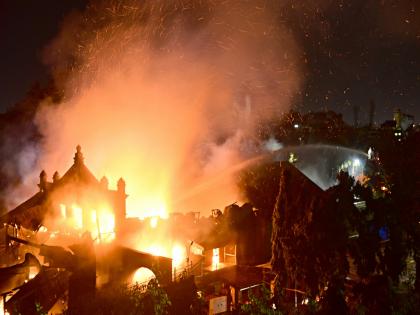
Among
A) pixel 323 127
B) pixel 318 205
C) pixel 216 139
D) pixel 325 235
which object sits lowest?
pixel 325 235

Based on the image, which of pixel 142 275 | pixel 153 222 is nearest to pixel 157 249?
pixel 153 222

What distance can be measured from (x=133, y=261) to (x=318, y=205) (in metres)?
10.3

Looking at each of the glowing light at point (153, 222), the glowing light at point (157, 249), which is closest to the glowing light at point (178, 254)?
the glowing light at point (157, 249)

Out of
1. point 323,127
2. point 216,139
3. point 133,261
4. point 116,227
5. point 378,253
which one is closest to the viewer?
point 378,253

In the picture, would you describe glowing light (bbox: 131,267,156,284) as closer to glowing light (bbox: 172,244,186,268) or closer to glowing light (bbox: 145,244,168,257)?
glowing light (bbox: 145,244,168,257)

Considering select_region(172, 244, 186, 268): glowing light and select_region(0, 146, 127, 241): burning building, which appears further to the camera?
select_region(172, 244, 186, 268): glowing light

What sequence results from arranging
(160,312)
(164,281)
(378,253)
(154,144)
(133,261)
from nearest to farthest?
(160,312), (378,253), (164,281), (133,261), (154,144)

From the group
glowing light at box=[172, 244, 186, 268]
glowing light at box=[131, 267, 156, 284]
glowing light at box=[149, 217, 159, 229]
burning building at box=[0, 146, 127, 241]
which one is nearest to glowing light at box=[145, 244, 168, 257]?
glowing light at box=[172, 244, 186, 268]

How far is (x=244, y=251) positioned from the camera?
1005 inches

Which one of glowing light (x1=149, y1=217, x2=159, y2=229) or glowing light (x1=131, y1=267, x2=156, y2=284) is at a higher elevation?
glowing light (x1=149, y1=217, x2=159, y2=229)

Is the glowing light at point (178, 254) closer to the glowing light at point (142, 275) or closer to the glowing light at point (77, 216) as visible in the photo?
the glowing light at point (142, 275)

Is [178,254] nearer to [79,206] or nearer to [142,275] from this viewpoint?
[142,275]

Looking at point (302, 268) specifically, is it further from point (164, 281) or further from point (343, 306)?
point (164, 281)

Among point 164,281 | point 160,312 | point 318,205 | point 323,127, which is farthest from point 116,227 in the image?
point 323,127
